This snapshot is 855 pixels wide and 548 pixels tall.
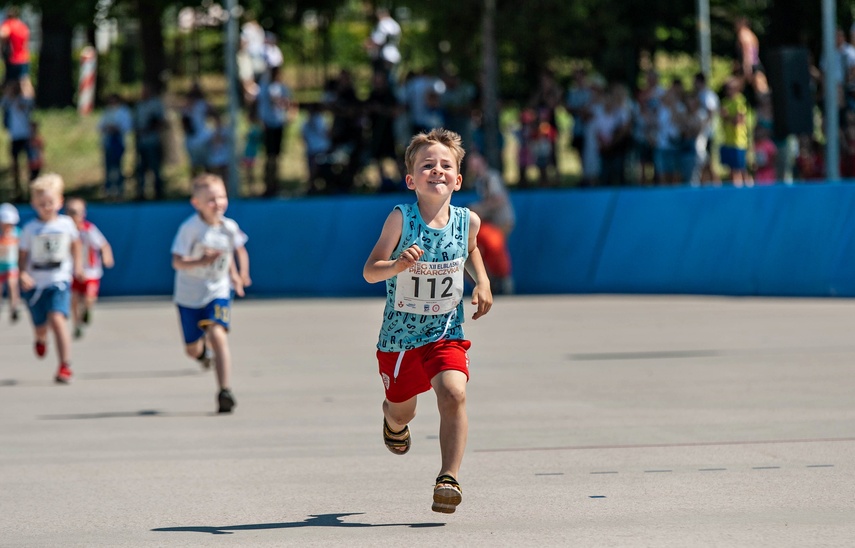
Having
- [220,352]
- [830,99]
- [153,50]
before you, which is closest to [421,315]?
[220,352]

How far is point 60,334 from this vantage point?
12.0 m

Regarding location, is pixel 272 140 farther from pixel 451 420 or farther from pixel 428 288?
pixel 451 420

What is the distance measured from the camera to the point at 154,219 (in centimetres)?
2159

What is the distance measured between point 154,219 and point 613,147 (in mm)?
6558

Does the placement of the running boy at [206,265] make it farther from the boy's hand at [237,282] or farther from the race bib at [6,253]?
the race bib at [6,253]

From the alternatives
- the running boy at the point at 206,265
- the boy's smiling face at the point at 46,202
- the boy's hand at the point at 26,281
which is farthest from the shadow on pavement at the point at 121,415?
the boy's smiling face at the point at 46,202

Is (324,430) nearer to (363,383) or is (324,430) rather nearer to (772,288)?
(363,383)

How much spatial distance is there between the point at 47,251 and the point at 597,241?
29.6ft

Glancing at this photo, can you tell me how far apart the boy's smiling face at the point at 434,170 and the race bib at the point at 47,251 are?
644cm

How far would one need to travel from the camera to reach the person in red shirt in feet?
81.9

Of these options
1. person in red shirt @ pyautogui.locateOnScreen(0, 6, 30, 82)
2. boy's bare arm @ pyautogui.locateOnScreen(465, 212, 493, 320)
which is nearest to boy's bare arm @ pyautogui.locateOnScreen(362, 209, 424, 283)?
boy's bare arm @ pyautogui.locateOnScreen(465, 212, 493, 320)

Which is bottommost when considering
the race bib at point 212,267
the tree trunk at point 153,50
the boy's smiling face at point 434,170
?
the race bib at point 212,267

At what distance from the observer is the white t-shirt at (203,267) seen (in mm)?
10406

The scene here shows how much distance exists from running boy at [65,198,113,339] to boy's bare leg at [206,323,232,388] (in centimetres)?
565
